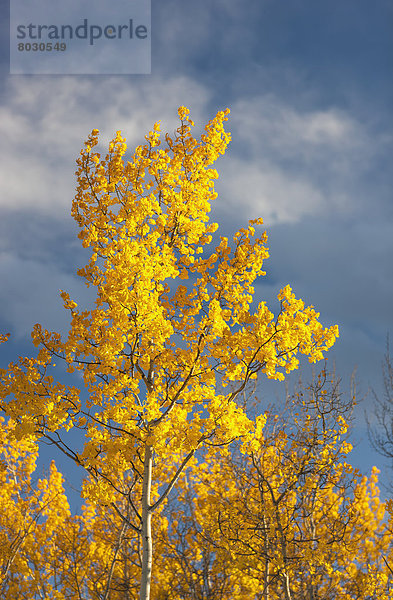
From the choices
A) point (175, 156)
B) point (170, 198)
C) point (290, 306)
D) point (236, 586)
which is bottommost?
point (236, 586)

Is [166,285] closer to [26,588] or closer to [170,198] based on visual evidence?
[170,198]

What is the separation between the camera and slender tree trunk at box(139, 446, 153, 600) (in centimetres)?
728

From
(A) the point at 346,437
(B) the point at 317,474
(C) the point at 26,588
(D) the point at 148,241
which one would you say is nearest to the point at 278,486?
(B) the point at 317,474

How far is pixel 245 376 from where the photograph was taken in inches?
312

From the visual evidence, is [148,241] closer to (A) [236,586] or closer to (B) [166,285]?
(B) [166,285]

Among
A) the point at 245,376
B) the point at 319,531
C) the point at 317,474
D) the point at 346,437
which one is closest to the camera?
the point at 245,376

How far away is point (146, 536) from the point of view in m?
7.45

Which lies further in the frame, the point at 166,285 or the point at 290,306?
the point at 166,285

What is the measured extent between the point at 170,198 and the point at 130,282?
203 centimetres

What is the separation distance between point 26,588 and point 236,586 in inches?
229

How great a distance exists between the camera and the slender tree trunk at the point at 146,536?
7277mm

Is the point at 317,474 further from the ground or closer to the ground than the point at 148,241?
closer to the ground

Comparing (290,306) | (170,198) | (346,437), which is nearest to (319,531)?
(346,437)

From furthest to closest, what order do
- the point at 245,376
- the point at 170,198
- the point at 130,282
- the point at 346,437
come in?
1. the point at 346,437
2. the point at 170,198
3. the point at 245,376
4. the point at 130,282
